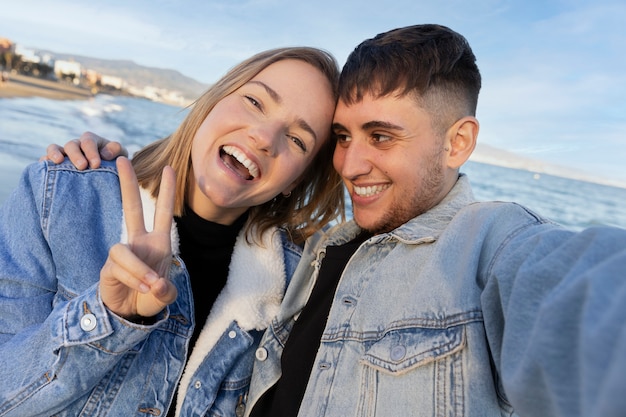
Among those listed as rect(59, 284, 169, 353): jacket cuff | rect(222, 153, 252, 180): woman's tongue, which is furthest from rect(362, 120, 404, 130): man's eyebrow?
rect(59, 284, 169, 353): jacket cuff

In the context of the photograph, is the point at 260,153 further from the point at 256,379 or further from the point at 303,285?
the point at 256,379

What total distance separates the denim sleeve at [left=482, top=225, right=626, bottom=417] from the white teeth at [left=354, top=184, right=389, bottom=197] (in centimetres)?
107

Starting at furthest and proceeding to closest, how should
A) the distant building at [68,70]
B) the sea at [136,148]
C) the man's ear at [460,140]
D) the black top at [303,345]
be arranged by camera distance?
the distant building at [68,70]
the sea at [136,148]
the man's ear at [460,140]
the black top at [303,345]

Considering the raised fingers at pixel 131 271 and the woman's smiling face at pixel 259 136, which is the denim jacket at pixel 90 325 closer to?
the raised fingers at pixel 131 271

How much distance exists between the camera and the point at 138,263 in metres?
1.43

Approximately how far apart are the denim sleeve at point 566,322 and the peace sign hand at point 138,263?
→ 105cm

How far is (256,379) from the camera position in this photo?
218 centimetres

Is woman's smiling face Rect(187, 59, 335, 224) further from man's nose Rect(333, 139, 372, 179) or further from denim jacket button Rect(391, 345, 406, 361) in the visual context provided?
denim jacket button Rect(391, 345, 406, 361)

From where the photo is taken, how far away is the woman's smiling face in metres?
2.35

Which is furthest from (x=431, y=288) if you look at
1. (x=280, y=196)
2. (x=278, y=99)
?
(x=280, y=196)

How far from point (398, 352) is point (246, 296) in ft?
3.33

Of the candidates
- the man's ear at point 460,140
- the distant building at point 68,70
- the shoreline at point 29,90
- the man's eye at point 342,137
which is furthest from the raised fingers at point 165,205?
the distant building at point 68,70

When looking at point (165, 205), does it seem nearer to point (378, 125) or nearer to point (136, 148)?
point (378, 125)

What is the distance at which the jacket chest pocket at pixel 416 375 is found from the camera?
1423 millimetres
